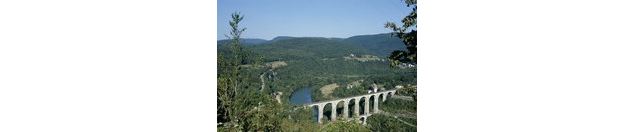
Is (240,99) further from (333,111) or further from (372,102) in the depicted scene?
(372,102)

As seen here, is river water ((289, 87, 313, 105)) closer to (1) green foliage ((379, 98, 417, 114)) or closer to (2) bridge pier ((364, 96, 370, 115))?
(2) bridge pier ((364, 96, 370, 115))

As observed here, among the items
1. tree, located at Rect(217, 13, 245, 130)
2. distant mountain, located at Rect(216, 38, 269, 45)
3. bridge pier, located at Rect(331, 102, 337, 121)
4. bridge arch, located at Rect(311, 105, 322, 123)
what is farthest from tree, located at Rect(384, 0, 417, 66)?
tree, located at Rect(217, 13, 245, 130)

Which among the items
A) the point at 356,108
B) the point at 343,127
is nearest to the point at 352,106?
the point at 356,108

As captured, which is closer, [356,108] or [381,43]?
[381,43]
